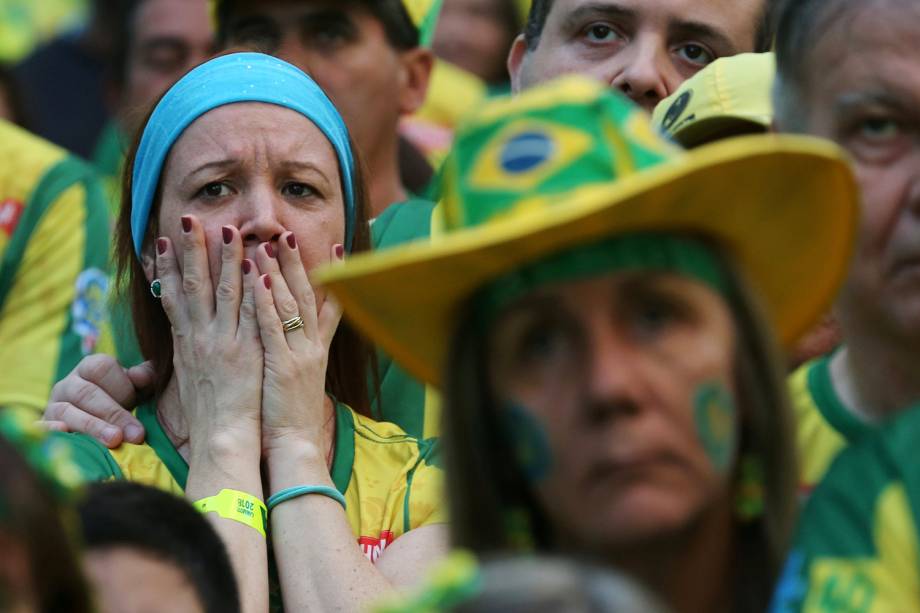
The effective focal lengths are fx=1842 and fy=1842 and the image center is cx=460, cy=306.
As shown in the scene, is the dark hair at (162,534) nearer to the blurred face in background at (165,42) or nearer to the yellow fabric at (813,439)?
the yellow fabric at (813,439)

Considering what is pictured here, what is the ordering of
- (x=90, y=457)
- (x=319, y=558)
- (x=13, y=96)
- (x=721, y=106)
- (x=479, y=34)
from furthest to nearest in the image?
(x=479, y=34) < (x=13, y=96) < (x=721, y=106) < (x=90, y=457) < (x=319, y=558)

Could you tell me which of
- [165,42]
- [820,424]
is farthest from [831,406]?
[165,42]

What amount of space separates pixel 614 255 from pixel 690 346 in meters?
0.15

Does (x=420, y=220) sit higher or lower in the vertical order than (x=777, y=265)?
higher

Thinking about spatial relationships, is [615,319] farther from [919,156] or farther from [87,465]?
[87,465]

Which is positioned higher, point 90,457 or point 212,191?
point 212,191

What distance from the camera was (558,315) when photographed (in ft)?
7.88

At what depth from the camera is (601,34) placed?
4.79 metres

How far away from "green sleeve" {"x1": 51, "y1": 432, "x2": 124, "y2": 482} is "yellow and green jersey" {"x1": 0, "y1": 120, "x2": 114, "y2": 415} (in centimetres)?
126

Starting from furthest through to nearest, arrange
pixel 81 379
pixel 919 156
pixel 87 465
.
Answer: pixel 81 379 → pixel 87 465 → pixel 919 156

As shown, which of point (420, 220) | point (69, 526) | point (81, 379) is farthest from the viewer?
point (420, 220)

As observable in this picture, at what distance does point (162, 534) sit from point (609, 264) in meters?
0.78

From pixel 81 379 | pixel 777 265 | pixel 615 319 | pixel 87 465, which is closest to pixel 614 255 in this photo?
pixel 615 319

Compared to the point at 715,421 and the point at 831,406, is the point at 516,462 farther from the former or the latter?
the point at 831,406
